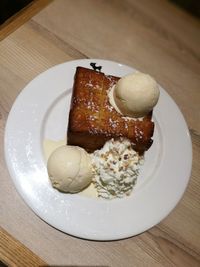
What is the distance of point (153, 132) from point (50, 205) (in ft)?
1.34

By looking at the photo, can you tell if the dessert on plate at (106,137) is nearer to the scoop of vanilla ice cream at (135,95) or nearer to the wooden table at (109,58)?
the scoop of vanilla ice cream at (135,95)

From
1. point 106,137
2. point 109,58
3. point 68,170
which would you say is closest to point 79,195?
point 68,170

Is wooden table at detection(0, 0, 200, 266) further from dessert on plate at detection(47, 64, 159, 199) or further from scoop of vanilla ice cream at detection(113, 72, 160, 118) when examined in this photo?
scoop of vanilla ice cream at detection(113, 72, 160, 118)

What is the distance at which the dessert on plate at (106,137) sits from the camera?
1.17 m

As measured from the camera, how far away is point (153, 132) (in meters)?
1.27

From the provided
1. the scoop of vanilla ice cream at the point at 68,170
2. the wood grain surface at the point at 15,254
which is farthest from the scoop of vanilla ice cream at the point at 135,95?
the wood grain surface at the point at 15,254

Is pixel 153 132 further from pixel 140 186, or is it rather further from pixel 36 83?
pixel 36 83

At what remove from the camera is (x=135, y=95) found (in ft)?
3.97

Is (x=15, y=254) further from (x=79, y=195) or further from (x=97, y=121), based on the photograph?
(x=97, y=121)

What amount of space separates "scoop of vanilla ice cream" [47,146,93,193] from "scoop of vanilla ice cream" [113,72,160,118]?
8.4 inches

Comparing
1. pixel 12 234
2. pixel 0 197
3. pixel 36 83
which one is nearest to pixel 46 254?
pixel 12 234

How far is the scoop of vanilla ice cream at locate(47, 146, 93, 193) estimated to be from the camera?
45.3 inches

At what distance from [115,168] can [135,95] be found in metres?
0.23

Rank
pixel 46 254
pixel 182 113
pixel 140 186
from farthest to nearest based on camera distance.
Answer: pixel 182 113
pixel 140 186
pixel 46 254
